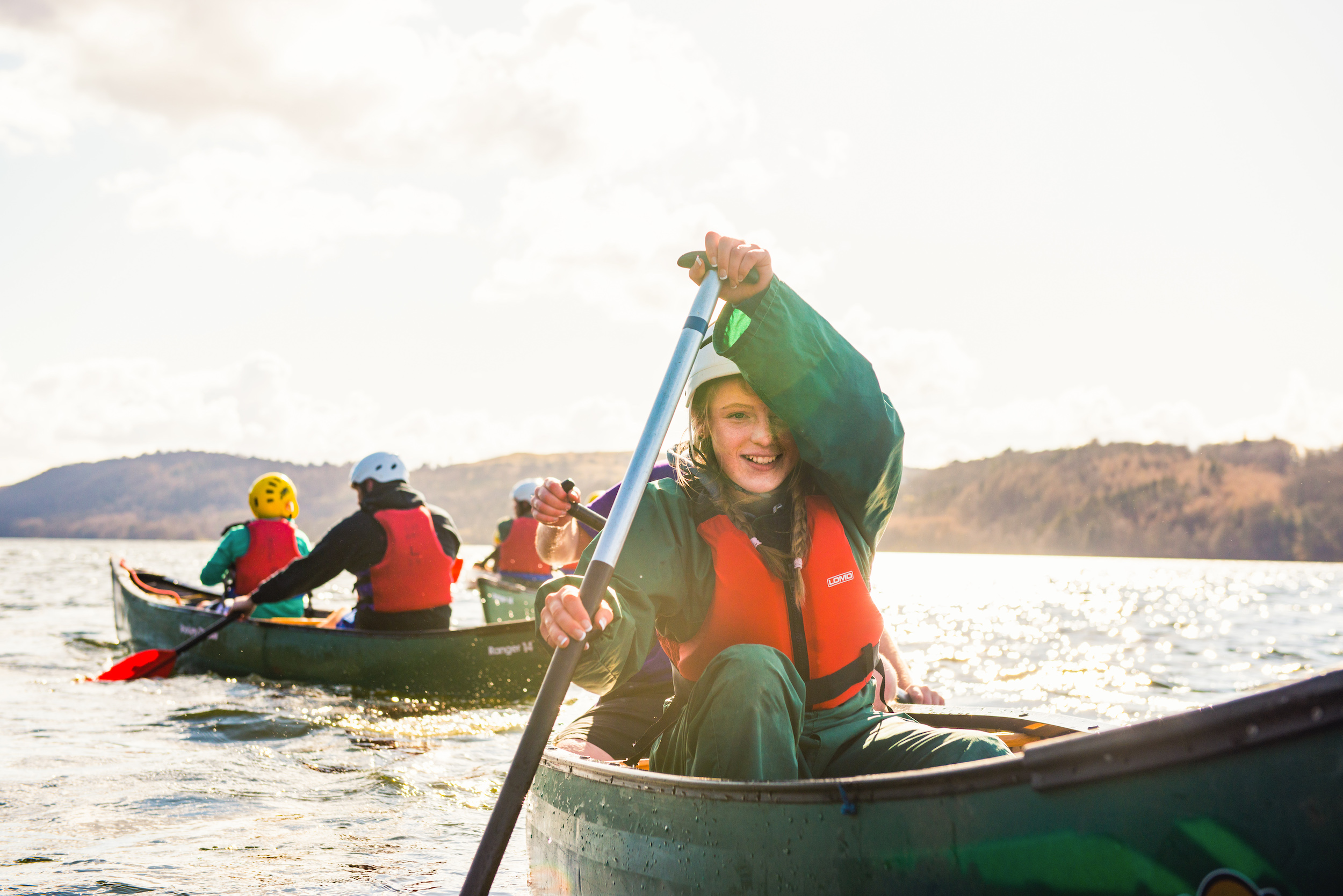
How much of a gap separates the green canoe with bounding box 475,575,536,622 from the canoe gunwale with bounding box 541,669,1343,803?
10.0m

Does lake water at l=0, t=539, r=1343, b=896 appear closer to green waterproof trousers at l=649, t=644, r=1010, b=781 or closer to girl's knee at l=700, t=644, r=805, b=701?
green waterproof trousers at l=649, t=644, r=1010, b=781

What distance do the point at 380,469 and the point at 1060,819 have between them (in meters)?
7.87

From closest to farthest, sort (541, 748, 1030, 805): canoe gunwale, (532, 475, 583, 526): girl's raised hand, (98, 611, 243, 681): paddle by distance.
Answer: (541, 748, 1030, 805): canoe gunwale < (532, 475, 583, 526): girl's raised hand < (98, 611, 243, 681): paddle

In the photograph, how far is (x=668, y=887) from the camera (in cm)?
262

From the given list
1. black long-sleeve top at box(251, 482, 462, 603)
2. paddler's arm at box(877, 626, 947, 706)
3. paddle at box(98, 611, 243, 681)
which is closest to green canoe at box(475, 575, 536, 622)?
black long-sleeve top at box(251, 482, 462, 603)

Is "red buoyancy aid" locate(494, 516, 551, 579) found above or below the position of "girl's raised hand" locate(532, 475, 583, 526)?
below

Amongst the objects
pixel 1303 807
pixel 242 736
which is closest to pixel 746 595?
pixel 1303 807

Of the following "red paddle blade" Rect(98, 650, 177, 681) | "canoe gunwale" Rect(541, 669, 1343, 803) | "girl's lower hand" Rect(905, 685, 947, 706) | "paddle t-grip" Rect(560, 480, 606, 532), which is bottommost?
"red paddle blade" Rect(98, 650, 177, 681)

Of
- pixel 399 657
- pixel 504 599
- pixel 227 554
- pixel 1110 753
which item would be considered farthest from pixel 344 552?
pixel 1110 753

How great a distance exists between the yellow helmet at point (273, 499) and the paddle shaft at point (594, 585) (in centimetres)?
829

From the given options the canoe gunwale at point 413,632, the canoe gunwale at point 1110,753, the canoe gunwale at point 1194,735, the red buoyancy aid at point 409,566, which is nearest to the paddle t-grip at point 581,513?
the canoe gunwale at point 1110,753

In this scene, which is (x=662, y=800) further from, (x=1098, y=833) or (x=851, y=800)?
(x=1098, y=833)

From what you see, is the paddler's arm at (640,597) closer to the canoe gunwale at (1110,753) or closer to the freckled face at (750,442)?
the freckled face at (750,442)

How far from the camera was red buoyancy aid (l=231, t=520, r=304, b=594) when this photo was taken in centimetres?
1023
